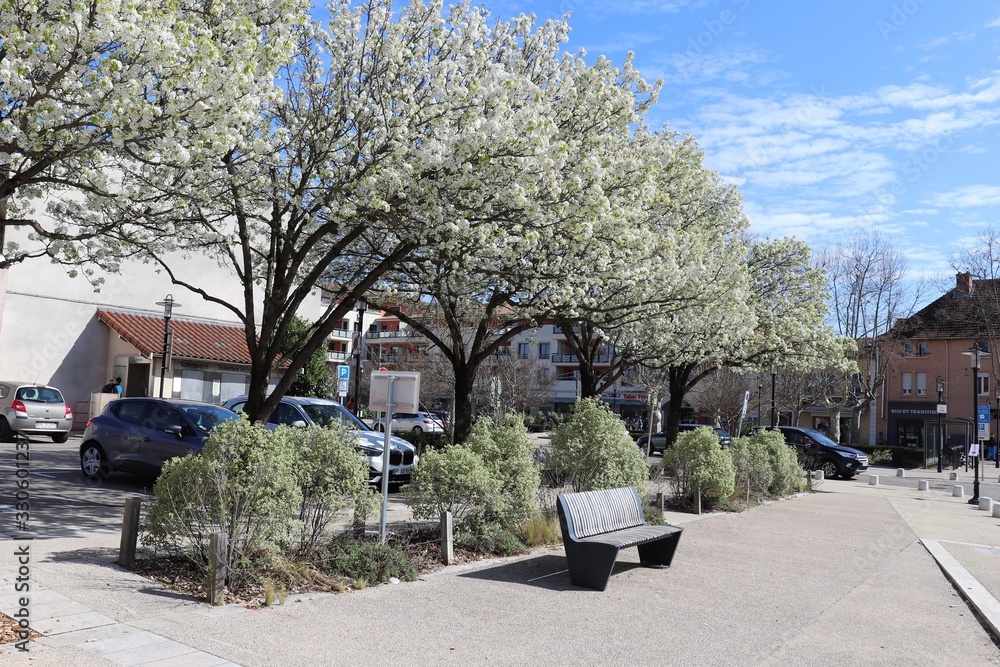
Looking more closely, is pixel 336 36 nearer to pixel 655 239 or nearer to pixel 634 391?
pixel 655 239

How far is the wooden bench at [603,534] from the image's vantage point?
A: 25.8ft

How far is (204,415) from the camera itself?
527 inches

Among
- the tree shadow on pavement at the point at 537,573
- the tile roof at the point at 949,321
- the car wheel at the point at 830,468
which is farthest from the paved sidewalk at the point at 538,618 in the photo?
the tile roof at the point at 949,321

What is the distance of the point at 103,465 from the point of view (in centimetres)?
1352

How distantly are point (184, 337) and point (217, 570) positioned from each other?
80.7 ft

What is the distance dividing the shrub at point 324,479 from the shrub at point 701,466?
28.0 ft

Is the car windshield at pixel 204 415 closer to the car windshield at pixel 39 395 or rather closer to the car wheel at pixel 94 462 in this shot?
the car wheel at pixel 94 462

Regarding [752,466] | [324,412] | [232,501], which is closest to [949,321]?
[752,466]

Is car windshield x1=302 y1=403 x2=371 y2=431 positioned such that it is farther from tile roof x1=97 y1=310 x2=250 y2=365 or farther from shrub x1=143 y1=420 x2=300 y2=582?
tile roof x1=97 y1=310 x2=250 y2=365

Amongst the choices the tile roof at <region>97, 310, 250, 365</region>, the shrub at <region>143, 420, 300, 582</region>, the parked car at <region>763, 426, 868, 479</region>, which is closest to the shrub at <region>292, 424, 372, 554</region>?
the shrub at <region>143, 420, 300, 582</region>

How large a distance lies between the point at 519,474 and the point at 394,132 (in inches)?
174

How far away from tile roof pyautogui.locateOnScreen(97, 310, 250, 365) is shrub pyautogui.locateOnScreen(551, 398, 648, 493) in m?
18.5

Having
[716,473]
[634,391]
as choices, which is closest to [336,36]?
[716,473]

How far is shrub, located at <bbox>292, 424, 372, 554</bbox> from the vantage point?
761cm
